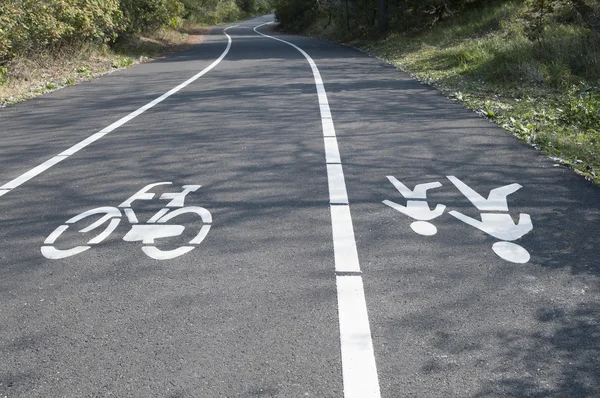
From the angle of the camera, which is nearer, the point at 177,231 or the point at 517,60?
the point at 177,231

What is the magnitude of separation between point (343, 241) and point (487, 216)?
1398 mm

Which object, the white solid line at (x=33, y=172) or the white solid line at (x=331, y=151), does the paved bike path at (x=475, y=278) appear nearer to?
the white solid line at (x=331, y=151)

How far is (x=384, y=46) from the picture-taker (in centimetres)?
2919

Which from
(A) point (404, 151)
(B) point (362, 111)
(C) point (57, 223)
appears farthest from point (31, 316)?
(B) point (362, 111)

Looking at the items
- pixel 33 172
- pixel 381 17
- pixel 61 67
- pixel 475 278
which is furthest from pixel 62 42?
pixel 475 278

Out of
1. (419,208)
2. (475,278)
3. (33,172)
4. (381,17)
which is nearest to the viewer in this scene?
(475,278)

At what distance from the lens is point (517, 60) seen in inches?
600

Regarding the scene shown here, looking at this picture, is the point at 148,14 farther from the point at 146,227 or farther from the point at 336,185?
the point at 146,227

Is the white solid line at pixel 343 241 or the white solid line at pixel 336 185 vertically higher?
the white solid line at pixel 343 241

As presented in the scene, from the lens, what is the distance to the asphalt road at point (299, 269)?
3.54 m

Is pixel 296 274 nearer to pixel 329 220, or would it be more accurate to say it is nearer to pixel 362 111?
pixel 329 220

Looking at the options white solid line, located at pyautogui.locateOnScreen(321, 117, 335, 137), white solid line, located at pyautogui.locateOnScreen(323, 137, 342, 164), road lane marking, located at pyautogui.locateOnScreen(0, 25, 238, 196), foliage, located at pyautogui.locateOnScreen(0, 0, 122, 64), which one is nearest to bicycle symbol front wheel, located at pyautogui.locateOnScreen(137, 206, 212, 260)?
road lane marking, located at pyautogui.locateOnScreen(0, 25, 238, 196)

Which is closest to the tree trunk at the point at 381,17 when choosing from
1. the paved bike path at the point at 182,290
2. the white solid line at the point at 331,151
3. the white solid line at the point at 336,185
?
the white solid line at the point at 331,151

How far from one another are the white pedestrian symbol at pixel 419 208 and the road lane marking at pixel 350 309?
0.51 meters
